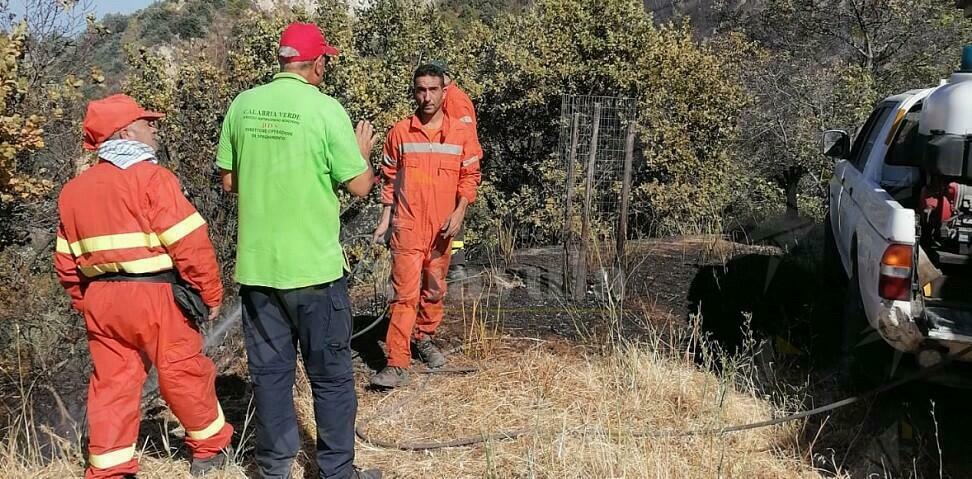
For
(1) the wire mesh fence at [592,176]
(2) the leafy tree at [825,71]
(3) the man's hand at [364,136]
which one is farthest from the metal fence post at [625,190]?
(2) the leafy tree at [825,71]

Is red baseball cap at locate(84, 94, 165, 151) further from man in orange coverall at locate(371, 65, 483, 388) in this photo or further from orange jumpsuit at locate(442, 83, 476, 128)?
orange jumpsuit at locate(442, 83, 476, 128)

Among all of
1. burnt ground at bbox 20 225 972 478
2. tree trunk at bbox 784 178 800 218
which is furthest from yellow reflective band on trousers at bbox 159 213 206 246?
tree trunk at bbox 784 178 800 218

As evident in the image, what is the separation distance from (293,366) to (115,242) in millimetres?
857

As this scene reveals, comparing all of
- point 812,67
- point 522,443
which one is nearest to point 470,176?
point 522,443

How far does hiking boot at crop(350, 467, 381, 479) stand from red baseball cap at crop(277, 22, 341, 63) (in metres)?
1.73

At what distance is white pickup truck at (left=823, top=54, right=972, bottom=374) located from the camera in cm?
341

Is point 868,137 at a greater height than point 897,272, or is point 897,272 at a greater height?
point 868,137

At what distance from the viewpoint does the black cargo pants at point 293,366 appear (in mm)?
2898

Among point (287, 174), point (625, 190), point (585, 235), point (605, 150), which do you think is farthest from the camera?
point (605, 150)

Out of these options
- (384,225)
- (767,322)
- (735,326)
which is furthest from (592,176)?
(384,225)

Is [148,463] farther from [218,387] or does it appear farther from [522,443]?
[522,443]

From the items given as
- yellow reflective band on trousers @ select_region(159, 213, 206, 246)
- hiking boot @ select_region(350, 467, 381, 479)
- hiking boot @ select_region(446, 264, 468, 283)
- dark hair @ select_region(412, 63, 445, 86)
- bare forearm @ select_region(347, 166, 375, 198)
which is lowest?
hiking boot @ select_region(350, 467, 381, 479)

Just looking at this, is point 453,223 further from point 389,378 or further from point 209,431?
point 209,431

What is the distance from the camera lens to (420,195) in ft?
13.8
